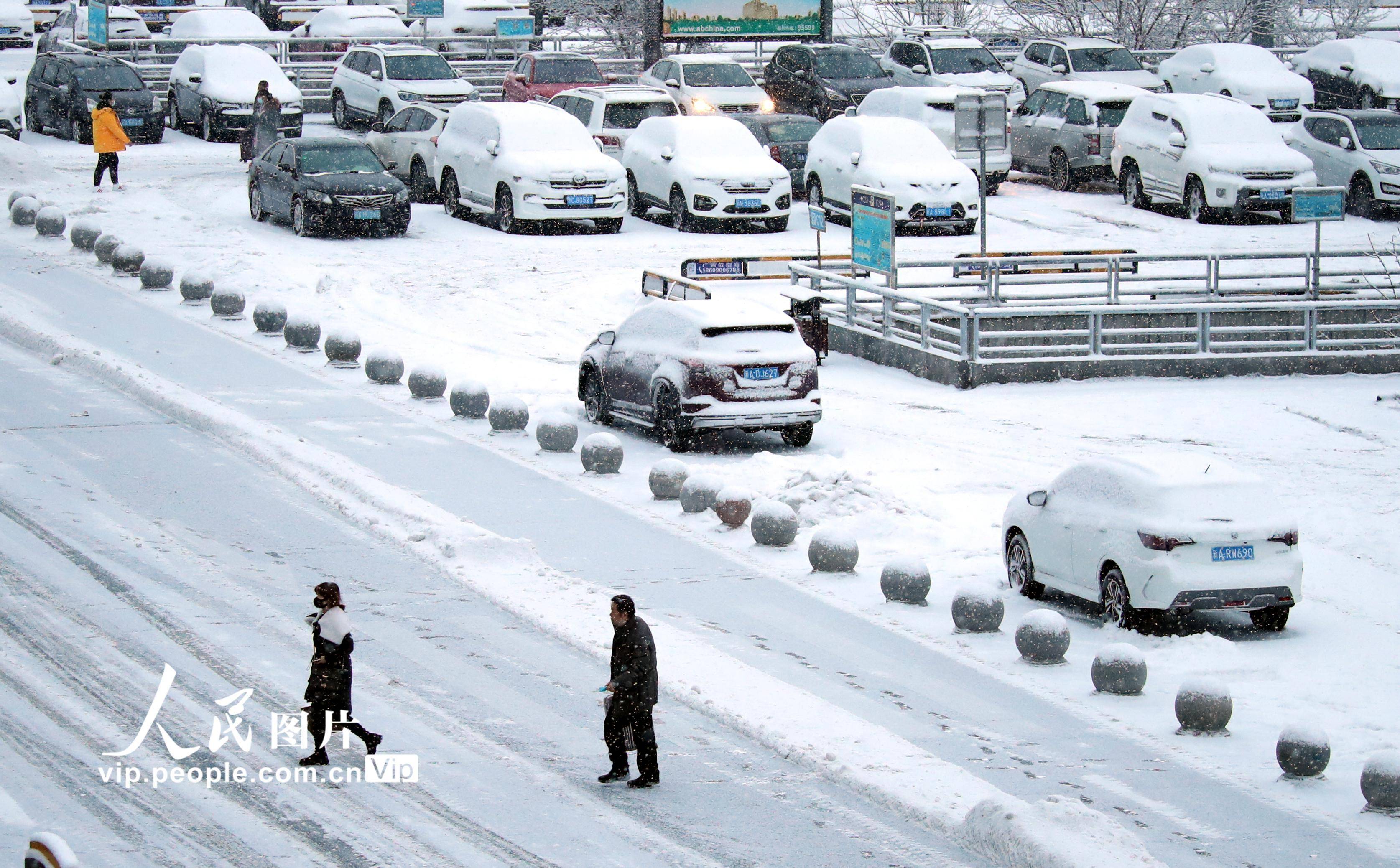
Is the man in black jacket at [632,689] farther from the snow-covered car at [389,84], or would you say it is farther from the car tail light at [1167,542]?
the snow-covered car at [389,84]

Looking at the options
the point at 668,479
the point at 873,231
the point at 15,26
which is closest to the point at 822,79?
the point at 873,231

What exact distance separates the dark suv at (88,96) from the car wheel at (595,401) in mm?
20054

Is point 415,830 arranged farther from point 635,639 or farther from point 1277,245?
point 1277,245

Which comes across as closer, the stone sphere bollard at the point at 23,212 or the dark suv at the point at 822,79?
the stone sphere bollard at the point at 23,212

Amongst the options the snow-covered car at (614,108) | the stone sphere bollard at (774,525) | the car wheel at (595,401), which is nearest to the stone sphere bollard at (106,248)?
the snow-covered car at (614,108)

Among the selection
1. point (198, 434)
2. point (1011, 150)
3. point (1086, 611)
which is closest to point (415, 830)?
point (1086, 611)

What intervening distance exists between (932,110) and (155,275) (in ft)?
50.4

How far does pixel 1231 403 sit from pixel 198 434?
1090cm

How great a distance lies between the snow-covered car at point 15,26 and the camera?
46.8 metres

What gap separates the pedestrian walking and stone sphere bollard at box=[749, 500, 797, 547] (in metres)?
5.79

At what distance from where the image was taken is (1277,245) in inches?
1145

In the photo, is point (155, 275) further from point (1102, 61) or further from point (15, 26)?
point (15, 26)

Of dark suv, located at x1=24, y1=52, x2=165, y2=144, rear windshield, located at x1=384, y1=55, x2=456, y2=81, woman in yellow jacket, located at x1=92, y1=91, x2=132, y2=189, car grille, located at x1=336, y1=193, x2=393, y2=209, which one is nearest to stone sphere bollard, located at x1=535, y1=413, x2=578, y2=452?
car grille, located at x1=336, y1=193, x2=393, y2=209

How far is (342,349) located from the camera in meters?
21.1
